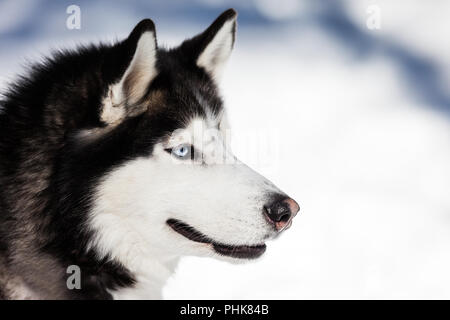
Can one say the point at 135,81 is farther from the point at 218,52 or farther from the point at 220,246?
the point at 220,246

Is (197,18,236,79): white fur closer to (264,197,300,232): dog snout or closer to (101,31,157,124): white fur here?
(101,31,157,124): white fur

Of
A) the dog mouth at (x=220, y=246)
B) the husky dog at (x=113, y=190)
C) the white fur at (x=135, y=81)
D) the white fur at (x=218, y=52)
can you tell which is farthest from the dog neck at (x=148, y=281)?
the white fur at (x=218, y=52)

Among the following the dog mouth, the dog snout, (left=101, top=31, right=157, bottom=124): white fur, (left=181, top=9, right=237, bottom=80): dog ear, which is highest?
(left=181, top=9, right=237, bottom=80): dog ear

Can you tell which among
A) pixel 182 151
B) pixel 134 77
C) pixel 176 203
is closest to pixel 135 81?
pixel 134 77

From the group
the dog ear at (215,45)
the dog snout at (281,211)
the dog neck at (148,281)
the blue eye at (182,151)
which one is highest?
the dog ear at (215,45)

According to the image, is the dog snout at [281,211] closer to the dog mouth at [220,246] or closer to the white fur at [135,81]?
the dog mouth at [220,246]

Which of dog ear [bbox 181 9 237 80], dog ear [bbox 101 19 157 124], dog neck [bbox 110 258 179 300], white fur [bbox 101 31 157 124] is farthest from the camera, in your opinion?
dog ear [bbox 181 9 237 80]

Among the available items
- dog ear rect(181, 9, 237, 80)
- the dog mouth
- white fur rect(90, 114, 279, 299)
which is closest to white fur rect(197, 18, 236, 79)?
dog ear rect(181, 9, 237, 80)

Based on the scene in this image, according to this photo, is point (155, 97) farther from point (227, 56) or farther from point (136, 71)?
point (227, 56)

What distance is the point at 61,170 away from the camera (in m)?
3.08

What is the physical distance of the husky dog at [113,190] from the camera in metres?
3.08

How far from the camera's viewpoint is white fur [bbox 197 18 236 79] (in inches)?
147

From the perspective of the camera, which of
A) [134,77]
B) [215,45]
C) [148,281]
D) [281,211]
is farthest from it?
[215,45]

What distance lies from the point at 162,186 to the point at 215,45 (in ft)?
4.24
